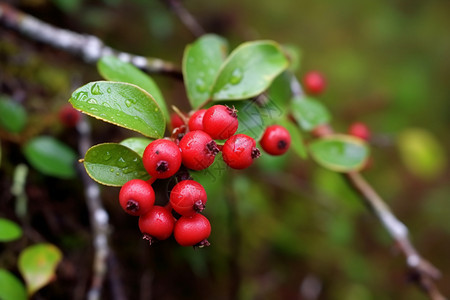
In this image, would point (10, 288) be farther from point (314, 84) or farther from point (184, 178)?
point (314, 84)

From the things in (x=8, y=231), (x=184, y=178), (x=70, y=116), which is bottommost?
(x=8, y=231)

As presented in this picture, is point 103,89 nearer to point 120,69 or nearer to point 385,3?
point 120,69

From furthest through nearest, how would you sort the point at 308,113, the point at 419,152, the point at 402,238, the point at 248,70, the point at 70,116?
the point at 419,152 < the point at 70,116 < the point at 402,238 < the point at 308,113 < the point at 248,70

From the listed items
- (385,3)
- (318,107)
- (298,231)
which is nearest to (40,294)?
(318,107)

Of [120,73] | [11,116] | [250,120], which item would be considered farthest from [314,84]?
[11,116]

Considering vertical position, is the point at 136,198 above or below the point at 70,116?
above

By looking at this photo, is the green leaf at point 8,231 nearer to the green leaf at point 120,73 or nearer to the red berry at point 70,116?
the red berry at point 70,116

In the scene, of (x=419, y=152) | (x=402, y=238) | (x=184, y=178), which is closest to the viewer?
(x=184, y=178)

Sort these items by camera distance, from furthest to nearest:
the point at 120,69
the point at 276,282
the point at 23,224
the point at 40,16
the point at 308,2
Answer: the point at 308,2 → the point at 276,282 → the point at 40,16 → the point at 23,224 → the point at 120,69
